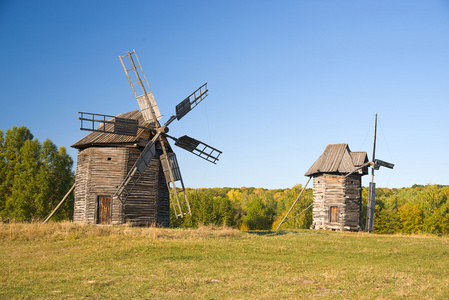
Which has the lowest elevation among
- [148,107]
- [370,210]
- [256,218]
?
[256,218]

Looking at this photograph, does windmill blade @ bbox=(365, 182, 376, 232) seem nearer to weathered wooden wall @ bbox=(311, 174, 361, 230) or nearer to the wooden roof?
weathered wooden wall @ bbox=(311, 174, 361, 230)

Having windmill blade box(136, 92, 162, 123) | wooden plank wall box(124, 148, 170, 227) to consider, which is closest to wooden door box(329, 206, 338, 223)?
wooden plank wall box(124, 148, 170, 227)

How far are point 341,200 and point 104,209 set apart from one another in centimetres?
2237

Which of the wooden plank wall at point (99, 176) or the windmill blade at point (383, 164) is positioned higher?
the windmill blade at point (383, 164)

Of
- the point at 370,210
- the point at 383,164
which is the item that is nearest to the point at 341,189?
the point at 370,210

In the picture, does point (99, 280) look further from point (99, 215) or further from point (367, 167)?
point (367, 167)

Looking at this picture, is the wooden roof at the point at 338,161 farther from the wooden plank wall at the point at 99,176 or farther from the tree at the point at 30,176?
the tree at the point at 30,176

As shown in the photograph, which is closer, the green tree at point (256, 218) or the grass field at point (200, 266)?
the grass field at point (200, 266)

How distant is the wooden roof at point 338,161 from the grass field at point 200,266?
13.3 meters

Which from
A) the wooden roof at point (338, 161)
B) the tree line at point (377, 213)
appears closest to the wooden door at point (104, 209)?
the wooden roof at point (338, 161)

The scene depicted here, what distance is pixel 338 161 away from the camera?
131 ft

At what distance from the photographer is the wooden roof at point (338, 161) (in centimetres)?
3924

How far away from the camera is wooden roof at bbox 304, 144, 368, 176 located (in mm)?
39237

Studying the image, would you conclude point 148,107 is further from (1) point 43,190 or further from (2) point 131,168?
(1) point 43,190
